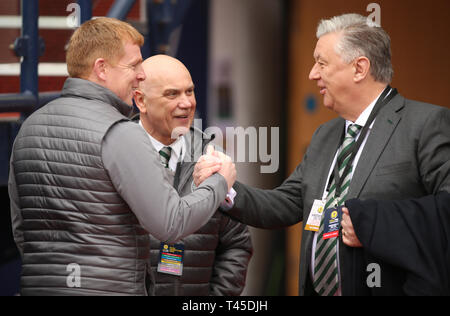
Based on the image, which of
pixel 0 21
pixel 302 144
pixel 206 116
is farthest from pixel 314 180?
pixel 302 144

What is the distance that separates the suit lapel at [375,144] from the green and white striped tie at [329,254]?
0.06m

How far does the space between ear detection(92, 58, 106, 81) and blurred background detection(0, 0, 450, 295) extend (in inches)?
72.0

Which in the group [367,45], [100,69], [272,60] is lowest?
[100,69]

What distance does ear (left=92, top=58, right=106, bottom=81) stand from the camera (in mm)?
1992

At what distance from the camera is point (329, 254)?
2.26 m

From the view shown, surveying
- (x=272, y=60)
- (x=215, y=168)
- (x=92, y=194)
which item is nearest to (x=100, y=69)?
(x=92, y=194)

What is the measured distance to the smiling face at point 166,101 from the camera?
105 inches

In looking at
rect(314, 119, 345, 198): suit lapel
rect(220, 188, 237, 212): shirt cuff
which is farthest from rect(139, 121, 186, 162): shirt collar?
rect(314, 119, 345, 198): suit lapel

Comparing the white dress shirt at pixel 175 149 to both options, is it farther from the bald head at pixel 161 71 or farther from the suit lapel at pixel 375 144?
the suit lapel at pixel 375 144

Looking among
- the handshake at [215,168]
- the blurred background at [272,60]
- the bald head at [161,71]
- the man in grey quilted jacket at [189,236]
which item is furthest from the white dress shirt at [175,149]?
the blurred background at [272,60]

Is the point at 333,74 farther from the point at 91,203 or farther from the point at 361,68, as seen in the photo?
the point at 91,203

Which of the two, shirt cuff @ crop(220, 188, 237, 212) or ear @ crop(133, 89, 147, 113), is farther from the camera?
ear @ crop(133, 89, 147, 113)

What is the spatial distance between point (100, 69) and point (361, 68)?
3.32 feet

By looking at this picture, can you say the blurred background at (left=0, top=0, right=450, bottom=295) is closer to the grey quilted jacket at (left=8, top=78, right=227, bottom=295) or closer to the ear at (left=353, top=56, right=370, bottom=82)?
the ear at (left=353, top=56, right=370, bottom=82)
